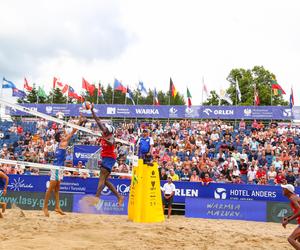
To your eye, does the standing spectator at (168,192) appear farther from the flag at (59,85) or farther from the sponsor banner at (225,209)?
the flag at (59,85)

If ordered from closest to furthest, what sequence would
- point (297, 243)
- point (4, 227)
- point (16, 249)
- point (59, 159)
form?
point (16, 249), point (297, 243), point (4, 227), point (59, 159)

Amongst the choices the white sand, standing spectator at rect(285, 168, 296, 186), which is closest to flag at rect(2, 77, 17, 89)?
standing spectator at rect(285, 168, 296, 186)

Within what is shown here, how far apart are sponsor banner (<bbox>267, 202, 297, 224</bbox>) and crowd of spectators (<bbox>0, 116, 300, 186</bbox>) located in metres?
0.97

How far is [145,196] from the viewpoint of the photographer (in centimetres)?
1085

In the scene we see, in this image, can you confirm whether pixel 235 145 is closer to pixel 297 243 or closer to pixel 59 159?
pixel 59 159

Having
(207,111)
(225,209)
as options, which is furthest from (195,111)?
(225,209)

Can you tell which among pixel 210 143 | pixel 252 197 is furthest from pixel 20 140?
pixel 252 197

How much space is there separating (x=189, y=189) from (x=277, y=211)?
312 centimetres

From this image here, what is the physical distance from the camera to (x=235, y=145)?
21469 mm

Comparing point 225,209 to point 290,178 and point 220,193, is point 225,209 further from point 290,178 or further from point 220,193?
point 290,178

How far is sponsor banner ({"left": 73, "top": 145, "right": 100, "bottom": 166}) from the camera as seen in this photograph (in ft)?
52.3

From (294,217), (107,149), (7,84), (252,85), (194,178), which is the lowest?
(294,217)

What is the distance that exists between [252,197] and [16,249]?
35.4 feet

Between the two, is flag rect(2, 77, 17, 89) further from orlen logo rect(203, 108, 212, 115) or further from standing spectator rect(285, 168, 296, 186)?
standing spectator rect(285, 168, 296, 186)
